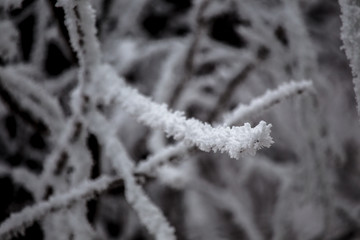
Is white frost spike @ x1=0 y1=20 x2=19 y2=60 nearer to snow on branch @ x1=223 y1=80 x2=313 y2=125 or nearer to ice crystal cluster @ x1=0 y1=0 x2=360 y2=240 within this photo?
ice crystal cluster @ x1=0 y1=0 x2=360 y2=240

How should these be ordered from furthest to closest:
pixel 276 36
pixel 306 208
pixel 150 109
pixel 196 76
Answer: pixel 196 76, pixel 306 208, pixel 276 36, pixel 150 109

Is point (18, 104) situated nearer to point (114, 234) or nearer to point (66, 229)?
point (66, 229)

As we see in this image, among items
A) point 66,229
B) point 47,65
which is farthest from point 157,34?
point 66,229

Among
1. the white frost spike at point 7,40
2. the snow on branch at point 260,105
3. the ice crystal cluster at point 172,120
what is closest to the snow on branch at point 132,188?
the ice crystal cluster at point 172,120

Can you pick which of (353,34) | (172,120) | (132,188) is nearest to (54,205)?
(132,188)

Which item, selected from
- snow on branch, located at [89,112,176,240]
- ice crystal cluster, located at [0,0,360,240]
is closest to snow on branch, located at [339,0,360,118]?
ice crystal cluster, located at [0,0,360,240]

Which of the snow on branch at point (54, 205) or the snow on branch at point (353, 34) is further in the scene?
the snow on branch at point (54, 205)

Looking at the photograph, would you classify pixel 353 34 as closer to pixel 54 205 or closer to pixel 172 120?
pixel 172 120

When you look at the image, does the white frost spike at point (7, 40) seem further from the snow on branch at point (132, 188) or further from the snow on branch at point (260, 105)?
the snow on branch at point (260, 105)
